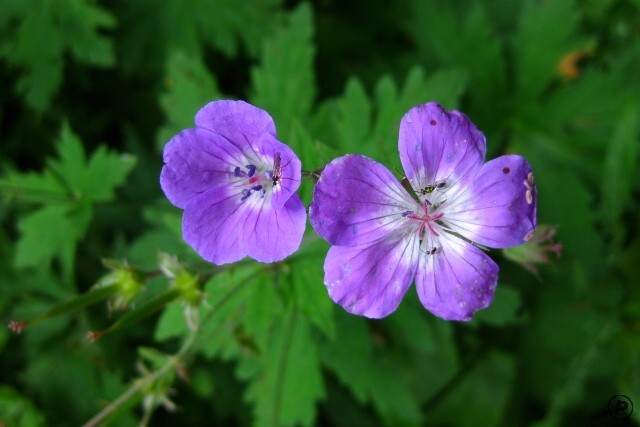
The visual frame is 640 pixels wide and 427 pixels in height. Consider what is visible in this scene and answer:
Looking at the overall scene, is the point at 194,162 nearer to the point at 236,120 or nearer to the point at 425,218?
the point at 236,120

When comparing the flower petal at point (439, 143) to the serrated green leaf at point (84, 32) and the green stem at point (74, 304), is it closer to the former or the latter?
the green stem at point (74, 304)

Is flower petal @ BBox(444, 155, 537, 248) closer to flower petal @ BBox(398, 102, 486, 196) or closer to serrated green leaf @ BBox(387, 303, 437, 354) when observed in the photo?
flower petal @ BBox(398, 102, 486, 196)

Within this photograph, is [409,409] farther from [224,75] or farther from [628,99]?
[224,75]

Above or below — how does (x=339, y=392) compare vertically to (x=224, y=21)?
below

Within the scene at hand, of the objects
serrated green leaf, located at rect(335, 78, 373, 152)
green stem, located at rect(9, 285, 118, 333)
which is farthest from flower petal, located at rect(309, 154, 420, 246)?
serrated green leaf, located at rect(335, 78, 373, 152)

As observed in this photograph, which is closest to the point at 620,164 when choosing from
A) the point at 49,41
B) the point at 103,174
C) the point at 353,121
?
the point at 353,121

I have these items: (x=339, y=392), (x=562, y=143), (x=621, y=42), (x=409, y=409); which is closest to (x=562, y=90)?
(x=562, y=143)

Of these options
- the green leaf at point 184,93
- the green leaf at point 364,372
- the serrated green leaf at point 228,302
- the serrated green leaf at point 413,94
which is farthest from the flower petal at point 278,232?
the green leaf at point 184,93
